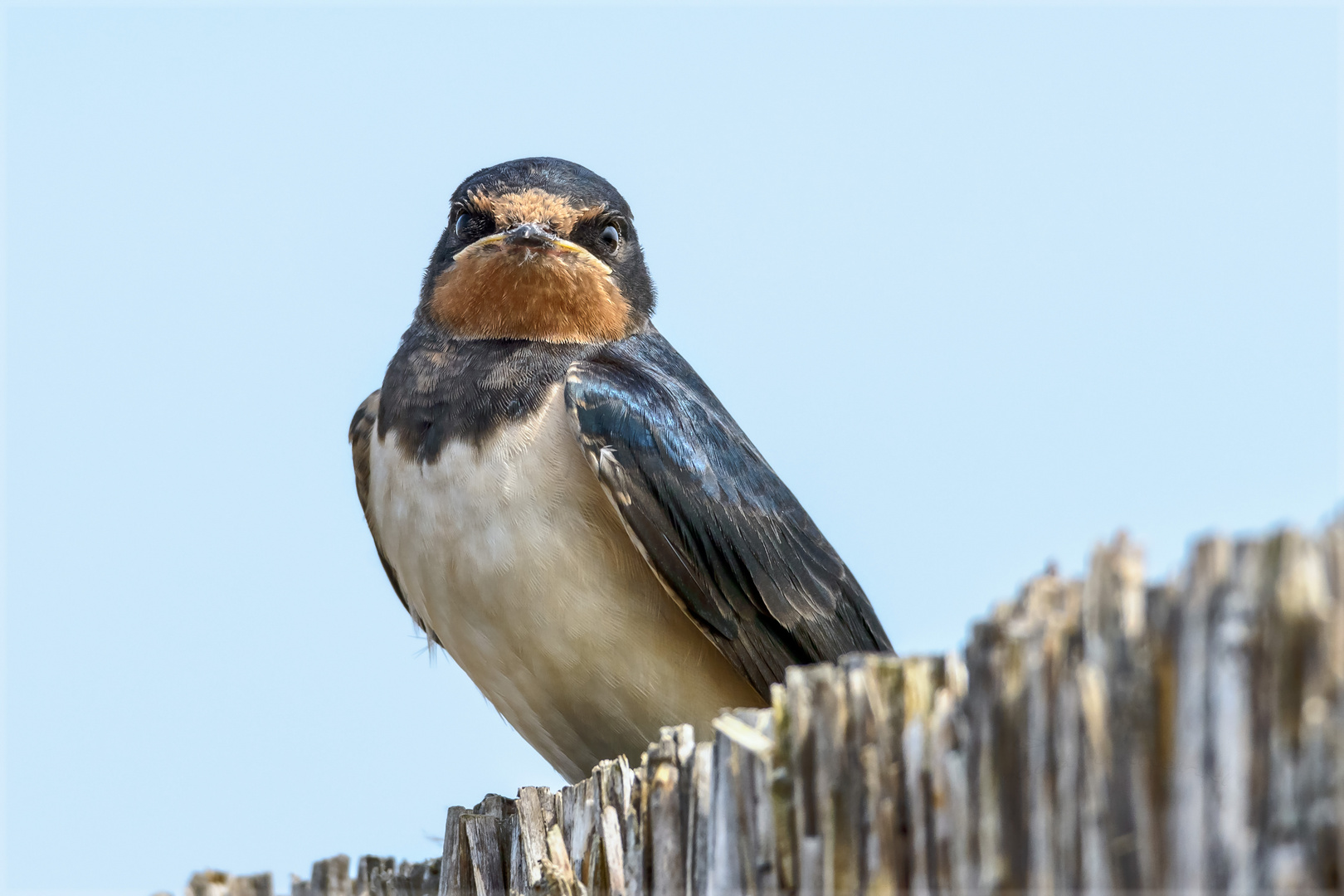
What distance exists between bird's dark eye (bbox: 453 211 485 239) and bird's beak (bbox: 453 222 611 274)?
Answer: 0.21 m

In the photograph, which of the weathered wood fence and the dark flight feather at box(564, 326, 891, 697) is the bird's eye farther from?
the weathered wood fence

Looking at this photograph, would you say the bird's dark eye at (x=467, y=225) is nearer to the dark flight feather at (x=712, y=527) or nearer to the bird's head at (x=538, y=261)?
the bird's head at (x=538, y=261)

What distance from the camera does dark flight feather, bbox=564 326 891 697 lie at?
4613mm

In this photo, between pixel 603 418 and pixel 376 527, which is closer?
pixel 603 418

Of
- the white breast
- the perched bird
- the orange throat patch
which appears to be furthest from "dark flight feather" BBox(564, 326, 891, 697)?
the orange throat patch

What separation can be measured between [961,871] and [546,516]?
2.56 metres

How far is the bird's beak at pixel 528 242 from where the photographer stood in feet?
17.5

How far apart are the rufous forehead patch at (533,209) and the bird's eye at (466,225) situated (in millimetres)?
63

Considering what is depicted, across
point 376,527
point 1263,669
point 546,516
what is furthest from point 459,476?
point 1263,669

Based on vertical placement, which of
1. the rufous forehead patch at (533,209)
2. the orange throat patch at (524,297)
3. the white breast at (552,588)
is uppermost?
the rufous forehead patch at (533,209)

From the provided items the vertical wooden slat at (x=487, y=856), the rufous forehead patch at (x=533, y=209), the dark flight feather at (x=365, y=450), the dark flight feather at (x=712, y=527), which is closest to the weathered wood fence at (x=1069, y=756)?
the vertical wooden slat at (x=487, y=856)

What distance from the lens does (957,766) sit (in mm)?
2219

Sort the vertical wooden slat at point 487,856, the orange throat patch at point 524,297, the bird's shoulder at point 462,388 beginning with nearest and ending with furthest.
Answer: the vertical wooden slat at point 487,856, the bird's shoulder at point 462,388, the orange throat patch at point 524,297

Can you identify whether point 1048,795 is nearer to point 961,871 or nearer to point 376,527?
point 961,871
